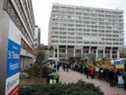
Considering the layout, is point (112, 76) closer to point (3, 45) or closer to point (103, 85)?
point (103, 85)

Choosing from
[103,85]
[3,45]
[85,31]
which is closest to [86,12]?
[85,31]

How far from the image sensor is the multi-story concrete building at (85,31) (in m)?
150

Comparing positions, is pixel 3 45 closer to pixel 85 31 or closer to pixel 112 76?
pixel 112 76

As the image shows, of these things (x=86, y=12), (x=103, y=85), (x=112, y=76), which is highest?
(x=86, y=12)

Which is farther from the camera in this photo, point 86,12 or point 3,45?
point 86,12

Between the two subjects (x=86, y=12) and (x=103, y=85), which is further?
(x=86, y=12)

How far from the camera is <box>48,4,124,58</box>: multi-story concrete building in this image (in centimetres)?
14950

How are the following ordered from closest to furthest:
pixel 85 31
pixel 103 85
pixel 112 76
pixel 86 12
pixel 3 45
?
pixel 3 45, pixel 103 85, pixel 112 76, pixel 85 31, pixel 86 12

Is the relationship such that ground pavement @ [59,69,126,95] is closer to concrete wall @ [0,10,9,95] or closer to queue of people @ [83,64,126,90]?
queue of people @ [83,64,126,90]

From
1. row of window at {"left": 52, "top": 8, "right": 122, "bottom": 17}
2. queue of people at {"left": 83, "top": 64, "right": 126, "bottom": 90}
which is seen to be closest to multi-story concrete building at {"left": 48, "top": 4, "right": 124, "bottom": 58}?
row of window at {"left": 52, "top": 8, "right": 122, "bottom": 17}

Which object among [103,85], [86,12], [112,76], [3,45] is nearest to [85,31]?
[86,12]

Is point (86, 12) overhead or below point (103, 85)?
overhead

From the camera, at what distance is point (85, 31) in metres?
162

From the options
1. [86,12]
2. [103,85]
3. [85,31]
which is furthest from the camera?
[86,12]
